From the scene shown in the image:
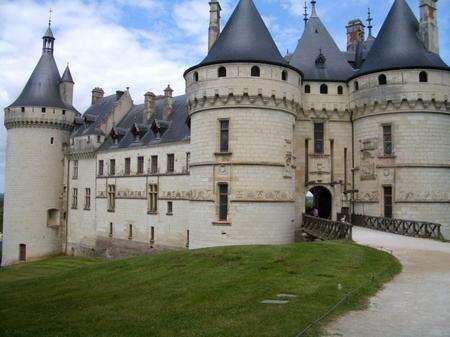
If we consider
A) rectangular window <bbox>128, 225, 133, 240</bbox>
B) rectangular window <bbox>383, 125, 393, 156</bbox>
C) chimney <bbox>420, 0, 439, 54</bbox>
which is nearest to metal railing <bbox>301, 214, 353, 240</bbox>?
rectangular window <bbox>383, 125, 393, 156</bbox>

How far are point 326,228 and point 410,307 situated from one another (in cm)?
1368

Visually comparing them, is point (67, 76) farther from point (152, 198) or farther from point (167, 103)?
point (152, 198)

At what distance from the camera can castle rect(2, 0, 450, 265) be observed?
24781mm

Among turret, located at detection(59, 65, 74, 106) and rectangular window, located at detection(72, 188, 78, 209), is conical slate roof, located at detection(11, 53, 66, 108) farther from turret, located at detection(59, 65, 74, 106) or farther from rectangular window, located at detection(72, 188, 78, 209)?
rectangular window, located at detection(72, 188, 78, 209)

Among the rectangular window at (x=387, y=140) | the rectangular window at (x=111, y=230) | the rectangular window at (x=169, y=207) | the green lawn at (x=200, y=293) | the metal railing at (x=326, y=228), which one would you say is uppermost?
the rectangular window at (x=387, y=140)

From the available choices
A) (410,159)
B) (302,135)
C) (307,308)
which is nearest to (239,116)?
(302,135)

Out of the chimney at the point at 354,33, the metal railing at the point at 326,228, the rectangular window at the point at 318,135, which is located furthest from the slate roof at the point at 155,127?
the chimney at the point at 354,33

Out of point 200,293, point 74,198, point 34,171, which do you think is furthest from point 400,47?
point 34,171

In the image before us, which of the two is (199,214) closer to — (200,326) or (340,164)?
(340,164)

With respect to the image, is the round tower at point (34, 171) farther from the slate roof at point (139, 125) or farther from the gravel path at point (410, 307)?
the gravel path at point (410, 307)

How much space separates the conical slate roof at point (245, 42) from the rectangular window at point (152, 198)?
11.8 m

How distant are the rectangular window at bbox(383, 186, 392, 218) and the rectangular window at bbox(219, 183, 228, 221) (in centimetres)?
913

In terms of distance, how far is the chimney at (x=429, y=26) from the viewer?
2728 cm

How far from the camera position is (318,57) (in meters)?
29.9
